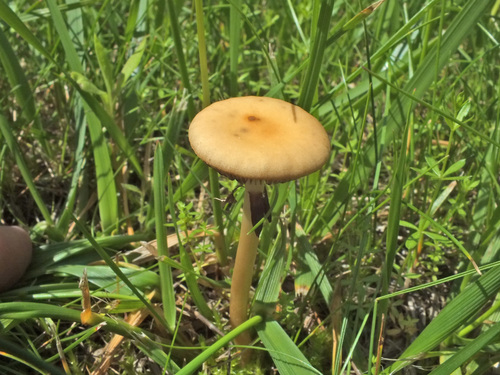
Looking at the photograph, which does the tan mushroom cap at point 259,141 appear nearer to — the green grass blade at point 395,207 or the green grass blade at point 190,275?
the green grass blade at point 395,207

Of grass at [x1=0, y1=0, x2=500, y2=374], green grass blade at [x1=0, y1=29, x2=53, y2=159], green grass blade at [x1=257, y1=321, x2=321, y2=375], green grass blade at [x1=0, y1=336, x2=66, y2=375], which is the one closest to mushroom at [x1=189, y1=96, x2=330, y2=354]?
grass at [x1=0, y1=0, x2=500, y2=374]

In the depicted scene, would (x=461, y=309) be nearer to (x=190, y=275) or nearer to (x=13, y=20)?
(x=190, y=275)

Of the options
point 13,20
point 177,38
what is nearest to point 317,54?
point 177,38

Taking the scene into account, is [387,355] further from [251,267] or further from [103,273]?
[103,273]

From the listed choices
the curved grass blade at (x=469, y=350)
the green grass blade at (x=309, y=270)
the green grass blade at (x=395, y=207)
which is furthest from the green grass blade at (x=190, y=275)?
the curved grass blade at (x=469, y=350)

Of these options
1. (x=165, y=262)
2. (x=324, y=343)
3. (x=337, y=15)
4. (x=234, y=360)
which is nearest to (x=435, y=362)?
(x=324, y=343)

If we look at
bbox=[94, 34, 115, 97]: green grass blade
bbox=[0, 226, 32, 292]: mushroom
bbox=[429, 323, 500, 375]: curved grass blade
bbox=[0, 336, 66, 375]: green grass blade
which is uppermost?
bbox=[94, 34, 115, 97]: green grass blade

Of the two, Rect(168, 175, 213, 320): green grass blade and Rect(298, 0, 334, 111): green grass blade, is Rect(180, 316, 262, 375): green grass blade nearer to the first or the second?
Rect(168, 175, 213, 320): green grass blade

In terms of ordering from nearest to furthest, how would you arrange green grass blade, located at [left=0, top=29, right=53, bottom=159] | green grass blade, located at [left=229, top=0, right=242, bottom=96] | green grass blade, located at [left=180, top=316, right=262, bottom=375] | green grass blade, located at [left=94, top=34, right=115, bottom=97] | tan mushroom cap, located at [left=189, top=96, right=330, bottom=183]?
tan mushroom cap, located at [left=189, top=96, right=330, bottom=183] < green grass blade, located at [left=180, top=316, right=262, bottom=375] < green grass blade, located at [left=229, top=0, right=242, bottom=96] < green grass blade, located at [left=94, top=34, right=115, bottom=97] < green grass blade, located at [left=0, top=29, right=53, bottom=159]
